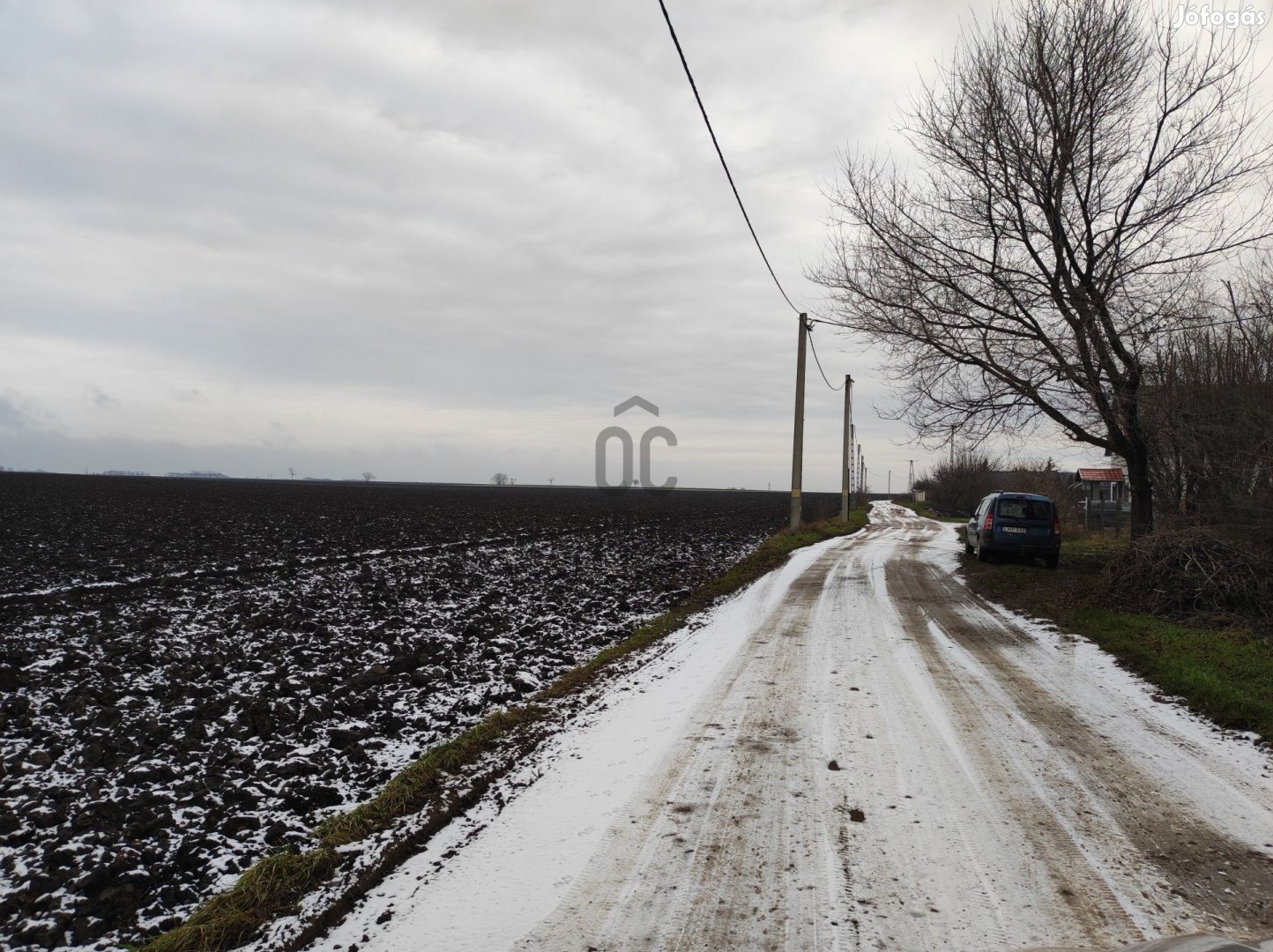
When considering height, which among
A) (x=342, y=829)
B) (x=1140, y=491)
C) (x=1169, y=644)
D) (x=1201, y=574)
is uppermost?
(x=1140, y=491)

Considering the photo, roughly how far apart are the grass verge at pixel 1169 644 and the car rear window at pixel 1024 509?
2263mm

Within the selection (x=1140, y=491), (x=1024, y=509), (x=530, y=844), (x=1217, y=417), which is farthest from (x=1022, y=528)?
(x=530, y=844)

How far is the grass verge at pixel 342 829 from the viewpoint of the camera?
3.27m

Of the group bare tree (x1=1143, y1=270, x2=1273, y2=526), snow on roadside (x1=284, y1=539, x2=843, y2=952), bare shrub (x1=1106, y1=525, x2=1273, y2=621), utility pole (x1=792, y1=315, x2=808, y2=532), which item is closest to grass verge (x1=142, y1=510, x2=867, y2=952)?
snow on roadside (x1=284, y1=539, x2=843, y2=952)

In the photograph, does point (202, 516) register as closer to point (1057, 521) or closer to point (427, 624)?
point (427, 624)

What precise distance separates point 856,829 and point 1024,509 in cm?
1481

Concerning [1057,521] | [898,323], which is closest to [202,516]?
[898,323]

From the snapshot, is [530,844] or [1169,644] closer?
[530,844]

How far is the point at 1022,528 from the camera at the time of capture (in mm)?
A: 16391

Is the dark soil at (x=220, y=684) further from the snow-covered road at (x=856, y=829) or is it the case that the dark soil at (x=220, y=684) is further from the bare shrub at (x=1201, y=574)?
the bare shrub at (x=1201, y=574)

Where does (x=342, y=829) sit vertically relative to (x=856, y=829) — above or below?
below

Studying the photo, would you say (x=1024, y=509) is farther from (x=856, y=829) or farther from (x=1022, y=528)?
(x=856, y=829)

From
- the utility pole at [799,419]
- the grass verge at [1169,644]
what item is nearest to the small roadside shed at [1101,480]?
the utility pole at [799,419]

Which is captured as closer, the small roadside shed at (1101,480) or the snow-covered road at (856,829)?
the snow-covered road at (856,829)
